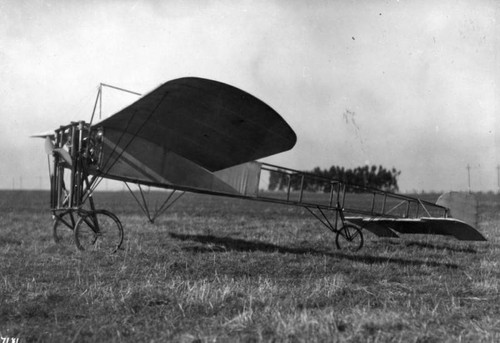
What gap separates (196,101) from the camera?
7.14 meters

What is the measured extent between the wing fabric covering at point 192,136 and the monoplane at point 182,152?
0.06ft

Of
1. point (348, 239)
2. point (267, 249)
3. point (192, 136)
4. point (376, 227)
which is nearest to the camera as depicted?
point (192, 136)

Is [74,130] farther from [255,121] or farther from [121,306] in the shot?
[121,306]

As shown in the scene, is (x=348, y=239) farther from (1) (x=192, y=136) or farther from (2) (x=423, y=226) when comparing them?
(1) (x=192, y=136)

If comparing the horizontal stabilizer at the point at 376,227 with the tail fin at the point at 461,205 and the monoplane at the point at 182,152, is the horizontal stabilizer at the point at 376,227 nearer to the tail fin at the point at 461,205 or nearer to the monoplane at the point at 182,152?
the monoplane at the point at 182,152

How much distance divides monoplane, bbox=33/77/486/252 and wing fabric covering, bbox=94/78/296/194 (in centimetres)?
2

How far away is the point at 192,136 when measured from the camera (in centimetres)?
898

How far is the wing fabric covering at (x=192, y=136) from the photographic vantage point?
272 inches

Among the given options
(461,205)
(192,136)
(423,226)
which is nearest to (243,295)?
(192,136)

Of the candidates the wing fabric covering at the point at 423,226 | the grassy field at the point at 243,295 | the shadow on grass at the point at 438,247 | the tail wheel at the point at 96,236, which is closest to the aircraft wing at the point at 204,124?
the tail wheel at the point at 96,236

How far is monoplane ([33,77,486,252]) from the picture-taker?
7168mm

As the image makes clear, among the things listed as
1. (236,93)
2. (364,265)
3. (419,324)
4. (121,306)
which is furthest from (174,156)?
(419,324)

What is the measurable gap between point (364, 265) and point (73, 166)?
19.9 feet

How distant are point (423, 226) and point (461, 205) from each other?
103 inches
